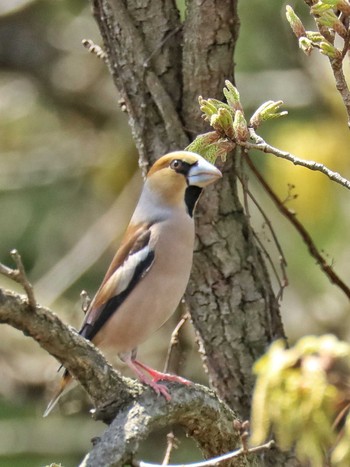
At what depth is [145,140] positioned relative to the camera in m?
4.79

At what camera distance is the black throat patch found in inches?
188

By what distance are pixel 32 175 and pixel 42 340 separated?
6.49 m

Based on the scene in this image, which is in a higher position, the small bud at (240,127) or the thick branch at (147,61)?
the thick branch at (147,61)

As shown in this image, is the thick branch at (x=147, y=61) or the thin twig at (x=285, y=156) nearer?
the thin twig at (x=285, y=156)

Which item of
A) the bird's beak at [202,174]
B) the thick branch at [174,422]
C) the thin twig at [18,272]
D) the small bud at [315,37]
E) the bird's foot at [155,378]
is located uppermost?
the bird's beak at [202,174]

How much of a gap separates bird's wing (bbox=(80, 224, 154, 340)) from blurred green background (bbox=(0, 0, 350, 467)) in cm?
251

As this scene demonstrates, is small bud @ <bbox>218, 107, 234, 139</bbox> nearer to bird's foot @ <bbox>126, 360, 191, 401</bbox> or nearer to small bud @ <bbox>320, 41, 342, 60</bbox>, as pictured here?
small bud @ <bbox>320, 41, 342, 60</bbox>

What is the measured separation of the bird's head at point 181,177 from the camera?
459 centimetres

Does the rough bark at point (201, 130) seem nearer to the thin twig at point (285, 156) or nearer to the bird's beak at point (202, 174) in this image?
the bird's beak at point (202, 174)

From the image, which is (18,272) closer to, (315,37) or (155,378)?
(315,37)

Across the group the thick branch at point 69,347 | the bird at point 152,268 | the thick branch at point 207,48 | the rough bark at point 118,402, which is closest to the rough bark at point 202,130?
the thick branch at point 207,48

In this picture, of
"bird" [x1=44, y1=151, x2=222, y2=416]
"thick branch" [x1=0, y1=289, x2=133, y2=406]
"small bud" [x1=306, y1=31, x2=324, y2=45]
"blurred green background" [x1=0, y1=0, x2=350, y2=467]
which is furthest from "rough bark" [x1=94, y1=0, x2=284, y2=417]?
"blurred green background" [x1=0, y1=0, x2=350, y2=467]

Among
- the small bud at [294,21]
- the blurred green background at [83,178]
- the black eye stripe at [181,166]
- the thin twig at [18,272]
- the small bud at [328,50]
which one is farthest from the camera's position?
the blurred green background at [83,178]

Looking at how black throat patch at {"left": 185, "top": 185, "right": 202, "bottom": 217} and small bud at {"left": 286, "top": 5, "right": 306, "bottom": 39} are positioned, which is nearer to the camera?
small bud at {"left": 286, "top": 5, "right": 306, "bottom": 39}
